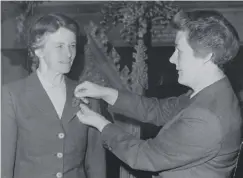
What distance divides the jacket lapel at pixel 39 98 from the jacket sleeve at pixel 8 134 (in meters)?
0.10

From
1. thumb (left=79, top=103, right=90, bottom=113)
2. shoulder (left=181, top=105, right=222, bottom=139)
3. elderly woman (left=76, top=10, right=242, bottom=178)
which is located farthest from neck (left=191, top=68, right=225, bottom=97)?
thumb (left=79, top=103, right=90, bottom=113)

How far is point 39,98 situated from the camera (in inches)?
71.9

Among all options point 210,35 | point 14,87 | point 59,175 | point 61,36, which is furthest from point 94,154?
point 210,35

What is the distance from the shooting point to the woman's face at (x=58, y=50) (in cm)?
177

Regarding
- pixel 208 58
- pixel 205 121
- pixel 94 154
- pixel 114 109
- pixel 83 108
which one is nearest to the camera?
pixel 205 121

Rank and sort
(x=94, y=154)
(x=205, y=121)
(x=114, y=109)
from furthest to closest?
(x=114, y=109) < (x=94, y=154) < (x=205, y=121)

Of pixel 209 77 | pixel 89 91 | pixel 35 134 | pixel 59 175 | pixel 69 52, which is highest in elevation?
pixel 69 52

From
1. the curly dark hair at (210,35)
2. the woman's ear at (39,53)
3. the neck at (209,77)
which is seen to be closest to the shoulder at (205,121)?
the neck at (209,77)

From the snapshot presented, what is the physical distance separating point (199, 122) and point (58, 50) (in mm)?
826

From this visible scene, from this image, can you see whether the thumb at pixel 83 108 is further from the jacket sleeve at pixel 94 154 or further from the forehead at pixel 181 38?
the forehead at pixel 181 38

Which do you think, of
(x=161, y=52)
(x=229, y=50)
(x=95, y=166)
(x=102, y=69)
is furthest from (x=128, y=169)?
(x=161, y=52)

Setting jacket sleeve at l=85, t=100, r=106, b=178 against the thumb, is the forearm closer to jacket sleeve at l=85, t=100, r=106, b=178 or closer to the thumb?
jacket sleeve at l=85, t=100, r=106, b=178

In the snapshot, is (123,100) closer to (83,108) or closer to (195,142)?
(83,108)

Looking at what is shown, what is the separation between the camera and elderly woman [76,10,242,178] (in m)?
1.55
